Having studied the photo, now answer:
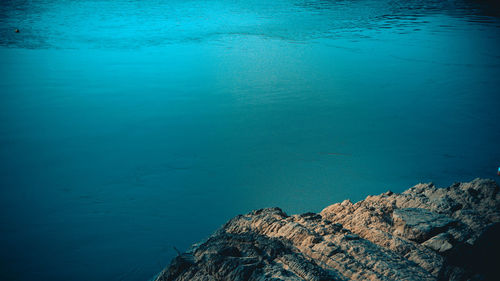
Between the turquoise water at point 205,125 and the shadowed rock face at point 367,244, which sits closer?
the shadowed rock face at point 367,244

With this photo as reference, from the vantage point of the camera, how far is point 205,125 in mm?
5133

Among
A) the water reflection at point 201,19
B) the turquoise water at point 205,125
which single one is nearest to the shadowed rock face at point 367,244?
the turquoise water at point 205,125

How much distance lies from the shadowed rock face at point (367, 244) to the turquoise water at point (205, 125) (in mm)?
1005

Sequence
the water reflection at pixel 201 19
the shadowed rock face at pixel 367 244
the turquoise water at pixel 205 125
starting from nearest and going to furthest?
the shadowed rock face at pixel 367 244 → the turquoise water at pixel 205 125 → the water reflection at pixel 201 19

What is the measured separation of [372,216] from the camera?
222 cm

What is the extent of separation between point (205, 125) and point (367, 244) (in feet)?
11.6

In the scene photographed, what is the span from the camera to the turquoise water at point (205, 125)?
3.27 m

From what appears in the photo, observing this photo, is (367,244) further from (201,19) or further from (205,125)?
(201,19)

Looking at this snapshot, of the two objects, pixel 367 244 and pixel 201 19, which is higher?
pixel 201 19

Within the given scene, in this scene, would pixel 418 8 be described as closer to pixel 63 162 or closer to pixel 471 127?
pixel 471 127

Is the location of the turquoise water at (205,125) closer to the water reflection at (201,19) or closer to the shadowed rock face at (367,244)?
the water reflection at (201,19)

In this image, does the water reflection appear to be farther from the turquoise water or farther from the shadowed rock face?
the shadowed rock face

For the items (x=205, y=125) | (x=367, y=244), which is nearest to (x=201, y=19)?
(x=205, y=125)

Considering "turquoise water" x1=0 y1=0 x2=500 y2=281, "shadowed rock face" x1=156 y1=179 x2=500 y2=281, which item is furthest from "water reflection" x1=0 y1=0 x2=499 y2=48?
"shadowed rock face" x1=156 y1=179 x2=500 y2=281
